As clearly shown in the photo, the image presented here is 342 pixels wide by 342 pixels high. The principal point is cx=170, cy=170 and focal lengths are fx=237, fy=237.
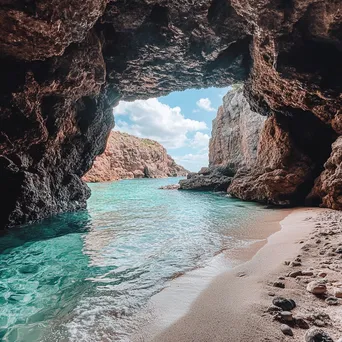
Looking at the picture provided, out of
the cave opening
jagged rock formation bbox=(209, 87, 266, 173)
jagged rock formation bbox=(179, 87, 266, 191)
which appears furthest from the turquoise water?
jagged rock formation bbox=(209, 87, 266, 173)

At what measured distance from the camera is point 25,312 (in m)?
3.21

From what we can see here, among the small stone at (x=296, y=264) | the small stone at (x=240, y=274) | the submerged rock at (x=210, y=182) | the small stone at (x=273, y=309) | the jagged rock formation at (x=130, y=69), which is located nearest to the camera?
the small stone at (x=273, y=309)

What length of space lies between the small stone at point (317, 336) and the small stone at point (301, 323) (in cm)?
19

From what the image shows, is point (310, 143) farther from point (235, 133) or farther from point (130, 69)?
point (235, 133)

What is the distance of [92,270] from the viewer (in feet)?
15.0

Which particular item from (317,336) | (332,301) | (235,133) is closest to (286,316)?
(317,336)

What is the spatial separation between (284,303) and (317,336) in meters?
0.61

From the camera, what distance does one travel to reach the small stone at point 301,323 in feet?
7.18

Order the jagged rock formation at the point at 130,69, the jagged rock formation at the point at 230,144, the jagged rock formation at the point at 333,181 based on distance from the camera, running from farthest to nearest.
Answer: the jagged rock formation at the point at 230,144, the jagged rock formation at the point at 333,181, the jagged rock formation at the point at 130,69

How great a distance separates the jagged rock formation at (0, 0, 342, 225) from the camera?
613 cm

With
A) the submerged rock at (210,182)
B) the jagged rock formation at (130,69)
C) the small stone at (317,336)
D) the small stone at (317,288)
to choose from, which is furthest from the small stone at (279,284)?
the submerged rock at (210,182)

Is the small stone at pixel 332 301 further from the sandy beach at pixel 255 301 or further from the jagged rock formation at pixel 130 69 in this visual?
the jagged rock formation at pixel 130 69

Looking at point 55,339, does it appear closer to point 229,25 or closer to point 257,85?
point 229,25

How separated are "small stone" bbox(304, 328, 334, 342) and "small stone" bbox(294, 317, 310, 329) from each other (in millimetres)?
192
